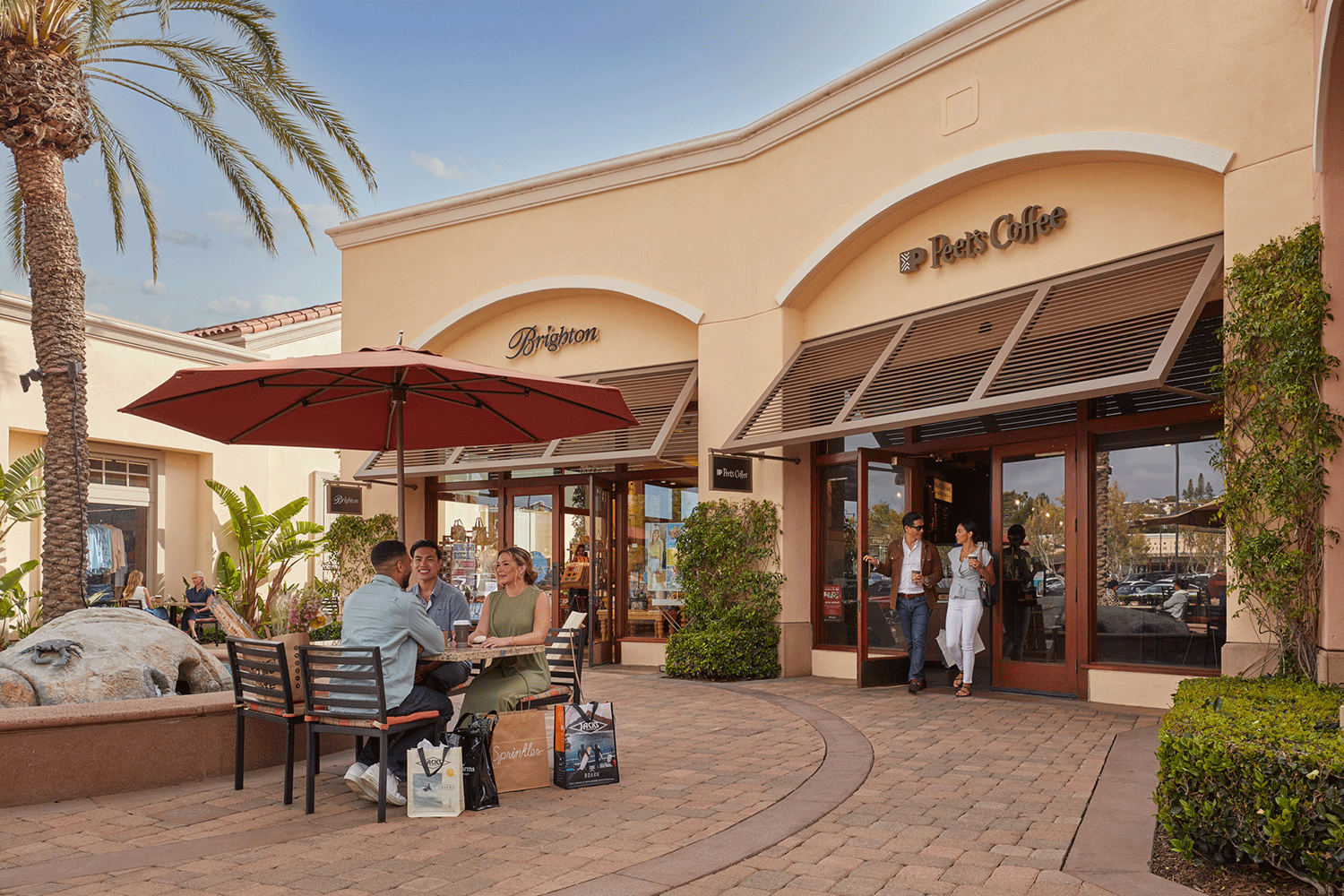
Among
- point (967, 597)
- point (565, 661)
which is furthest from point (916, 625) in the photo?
point (565, 661)

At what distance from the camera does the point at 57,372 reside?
11617 millimetres

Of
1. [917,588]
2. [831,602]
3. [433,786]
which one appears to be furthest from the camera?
[831,602]

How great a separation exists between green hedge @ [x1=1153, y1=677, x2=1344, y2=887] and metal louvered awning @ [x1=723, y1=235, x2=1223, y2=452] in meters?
4.12

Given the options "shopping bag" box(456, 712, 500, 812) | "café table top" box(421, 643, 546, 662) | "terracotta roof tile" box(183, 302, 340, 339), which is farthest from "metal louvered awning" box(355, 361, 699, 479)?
"terracotta roof tile" box(183, 302, 340, 339)

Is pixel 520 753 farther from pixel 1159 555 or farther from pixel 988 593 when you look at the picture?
pixel 1159 555

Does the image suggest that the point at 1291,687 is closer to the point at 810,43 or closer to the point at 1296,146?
the point at 1296,146

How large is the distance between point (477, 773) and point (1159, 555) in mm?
6725

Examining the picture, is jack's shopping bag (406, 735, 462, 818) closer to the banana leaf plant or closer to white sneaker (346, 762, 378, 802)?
white sneaker (346, 762, 378, 802)

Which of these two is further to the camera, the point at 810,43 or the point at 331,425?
the point at 810,43

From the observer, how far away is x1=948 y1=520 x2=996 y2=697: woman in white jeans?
33.4ft

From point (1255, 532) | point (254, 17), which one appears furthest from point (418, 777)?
point (254, 17)

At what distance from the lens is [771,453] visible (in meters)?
12.4

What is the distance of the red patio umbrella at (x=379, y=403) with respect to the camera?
6426 millimetres

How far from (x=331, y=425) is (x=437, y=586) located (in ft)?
5.30
